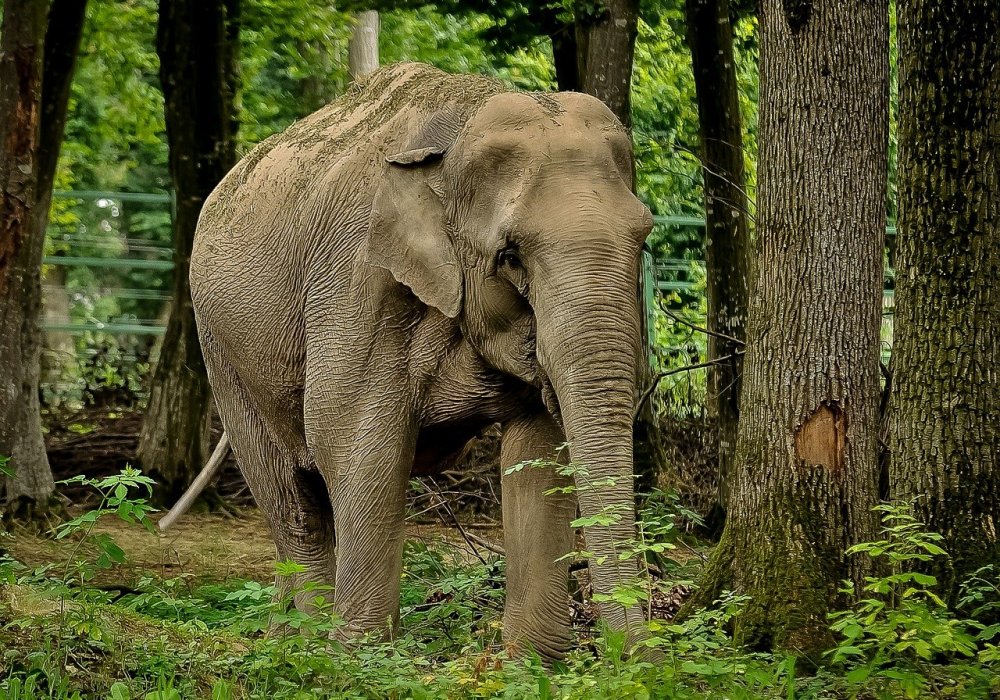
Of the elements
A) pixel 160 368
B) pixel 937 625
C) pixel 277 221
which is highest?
pixel 277 221

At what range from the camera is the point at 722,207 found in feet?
40.6

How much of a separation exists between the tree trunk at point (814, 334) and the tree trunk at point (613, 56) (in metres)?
2.84

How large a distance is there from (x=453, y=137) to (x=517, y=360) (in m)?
1.13

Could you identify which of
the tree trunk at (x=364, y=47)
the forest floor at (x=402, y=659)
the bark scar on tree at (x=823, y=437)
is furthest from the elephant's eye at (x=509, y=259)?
the tree trunk at (x=364, y=47)

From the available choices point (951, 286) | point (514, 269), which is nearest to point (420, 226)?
point (514, 269)

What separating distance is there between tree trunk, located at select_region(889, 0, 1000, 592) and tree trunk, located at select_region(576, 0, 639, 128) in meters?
2.51

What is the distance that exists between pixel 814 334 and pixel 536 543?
1.66 metres

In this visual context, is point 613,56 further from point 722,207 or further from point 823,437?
point 823,437

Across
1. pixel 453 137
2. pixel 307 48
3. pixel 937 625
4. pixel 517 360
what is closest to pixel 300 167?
pixel 453 137

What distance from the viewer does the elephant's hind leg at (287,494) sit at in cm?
854

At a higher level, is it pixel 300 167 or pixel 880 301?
pixel 300 167

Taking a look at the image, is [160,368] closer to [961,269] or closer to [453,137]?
[453,137]

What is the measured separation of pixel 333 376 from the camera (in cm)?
742

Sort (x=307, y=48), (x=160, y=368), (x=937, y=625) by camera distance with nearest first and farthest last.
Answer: (x=937, y=625) < (x=160, y=368) < (x=307, y=48)
